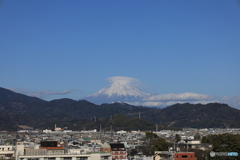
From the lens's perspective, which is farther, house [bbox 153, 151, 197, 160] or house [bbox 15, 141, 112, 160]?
house [bbox 153, 151, 197, 160]

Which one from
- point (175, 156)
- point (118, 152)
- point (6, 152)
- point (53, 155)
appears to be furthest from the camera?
point (118, 152)

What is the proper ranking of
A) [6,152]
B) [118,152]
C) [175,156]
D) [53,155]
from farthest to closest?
[118,152]
[6,152]
[175,156]
[53,155]

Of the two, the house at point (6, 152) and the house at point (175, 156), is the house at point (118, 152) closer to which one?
the house at point (175, 156)

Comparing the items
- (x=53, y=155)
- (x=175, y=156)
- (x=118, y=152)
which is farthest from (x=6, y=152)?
(x=175, y=156)

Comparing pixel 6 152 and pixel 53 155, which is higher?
pixel 6 152

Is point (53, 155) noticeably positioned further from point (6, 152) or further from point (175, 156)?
point (6, 152)

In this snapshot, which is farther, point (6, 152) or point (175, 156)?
point (6, 152)

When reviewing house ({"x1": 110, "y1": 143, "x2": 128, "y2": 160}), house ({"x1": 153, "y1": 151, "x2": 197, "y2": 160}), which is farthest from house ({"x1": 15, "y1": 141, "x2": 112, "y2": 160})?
house ({"x1": 110, "y1": 143, "x2": 128, "y2": 160})

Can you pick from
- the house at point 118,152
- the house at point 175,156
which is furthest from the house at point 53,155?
the house at point 118,152

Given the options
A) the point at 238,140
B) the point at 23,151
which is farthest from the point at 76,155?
the point at 238,140

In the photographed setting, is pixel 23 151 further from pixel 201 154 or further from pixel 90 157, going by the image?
pixel 201 154

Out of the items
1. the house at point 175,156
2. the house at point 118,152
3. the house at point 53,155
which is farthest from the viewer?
the house at point 118,152

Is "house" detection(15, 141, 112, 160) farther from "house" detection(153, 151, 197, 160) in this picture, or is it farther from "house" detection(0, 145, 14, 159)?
"house" detection(0, 145, 14, 159)
